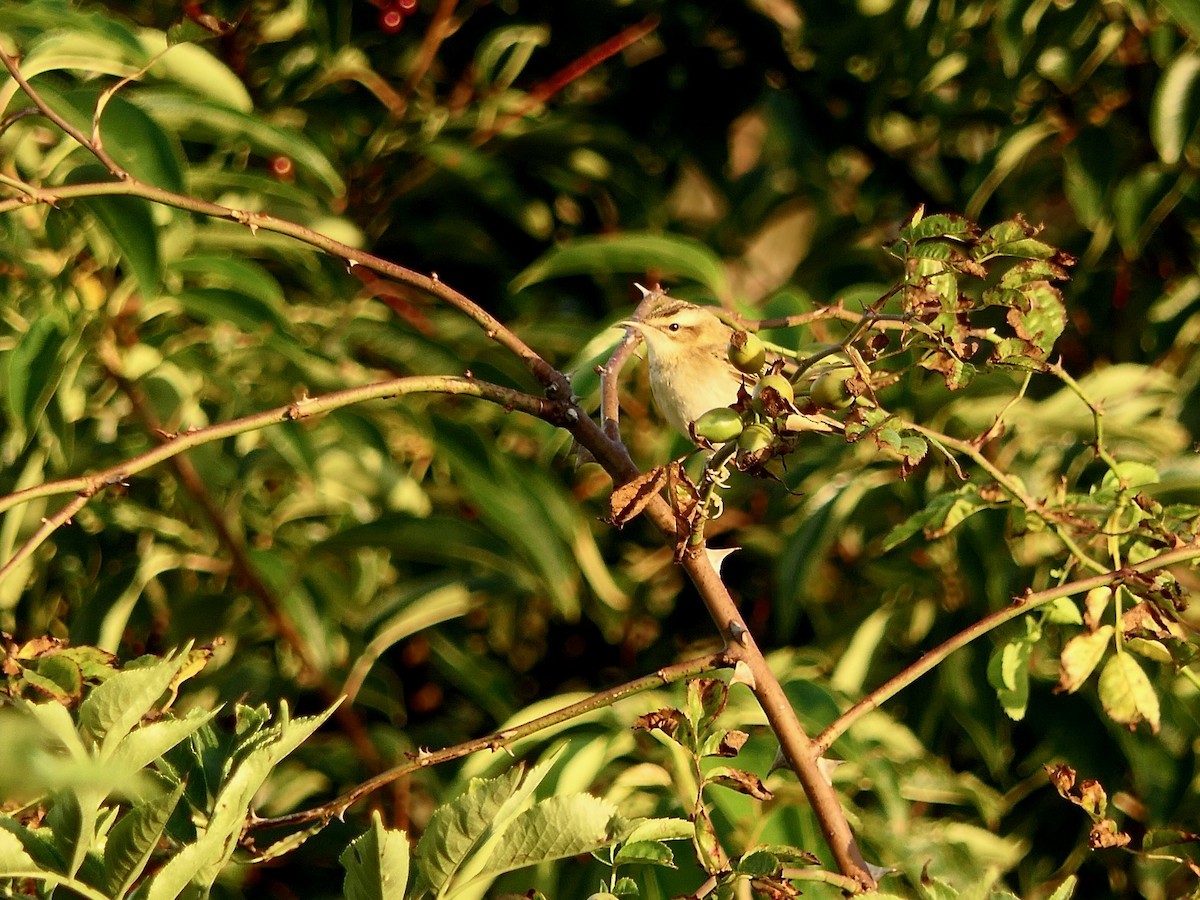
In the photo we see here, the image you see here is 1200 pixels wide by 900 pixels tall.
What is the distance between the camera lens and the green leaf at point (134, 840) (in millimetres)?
861

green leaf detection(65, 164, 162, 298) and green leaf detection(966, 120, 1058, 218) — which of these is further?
green leaf detection(966, 120, 1058, 218)

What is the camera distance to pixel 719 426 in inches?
36.5

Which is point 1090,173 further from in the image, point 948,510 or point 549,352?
point 948,510

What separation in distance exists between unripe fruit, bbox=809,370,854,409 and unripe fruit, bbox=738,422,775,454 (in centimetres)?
9

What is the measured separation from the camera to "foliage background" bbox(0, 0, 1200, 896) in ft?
6.50

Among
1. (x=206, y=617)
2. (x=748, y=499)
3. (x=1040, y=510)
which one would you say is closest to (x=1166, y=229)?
(x=748, y=499)

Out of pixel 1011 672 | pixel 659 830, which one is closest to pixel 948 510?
pixel 1011 672

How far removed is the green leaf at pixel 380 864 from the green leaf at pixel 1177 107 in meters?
1.78

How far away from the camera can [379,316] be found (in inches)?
94.0

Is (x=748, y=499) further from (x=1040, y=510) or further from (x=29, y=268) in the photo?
(x=1040, y=510)

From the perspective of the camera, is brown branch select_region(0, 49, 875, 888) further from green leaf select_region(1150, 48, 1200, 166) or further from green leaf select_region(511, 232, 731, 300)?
green leaf select_region(1150, 48, 1200, 166)

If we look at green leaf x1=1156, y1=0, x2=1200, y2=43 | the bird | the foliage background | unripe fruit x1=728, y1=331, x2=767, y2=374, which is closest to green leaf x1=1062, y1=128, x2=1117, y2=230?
the foliage background

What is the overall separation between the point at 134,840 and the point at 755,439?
17.9 inches

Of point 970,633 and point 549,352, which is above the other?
point 970,633
